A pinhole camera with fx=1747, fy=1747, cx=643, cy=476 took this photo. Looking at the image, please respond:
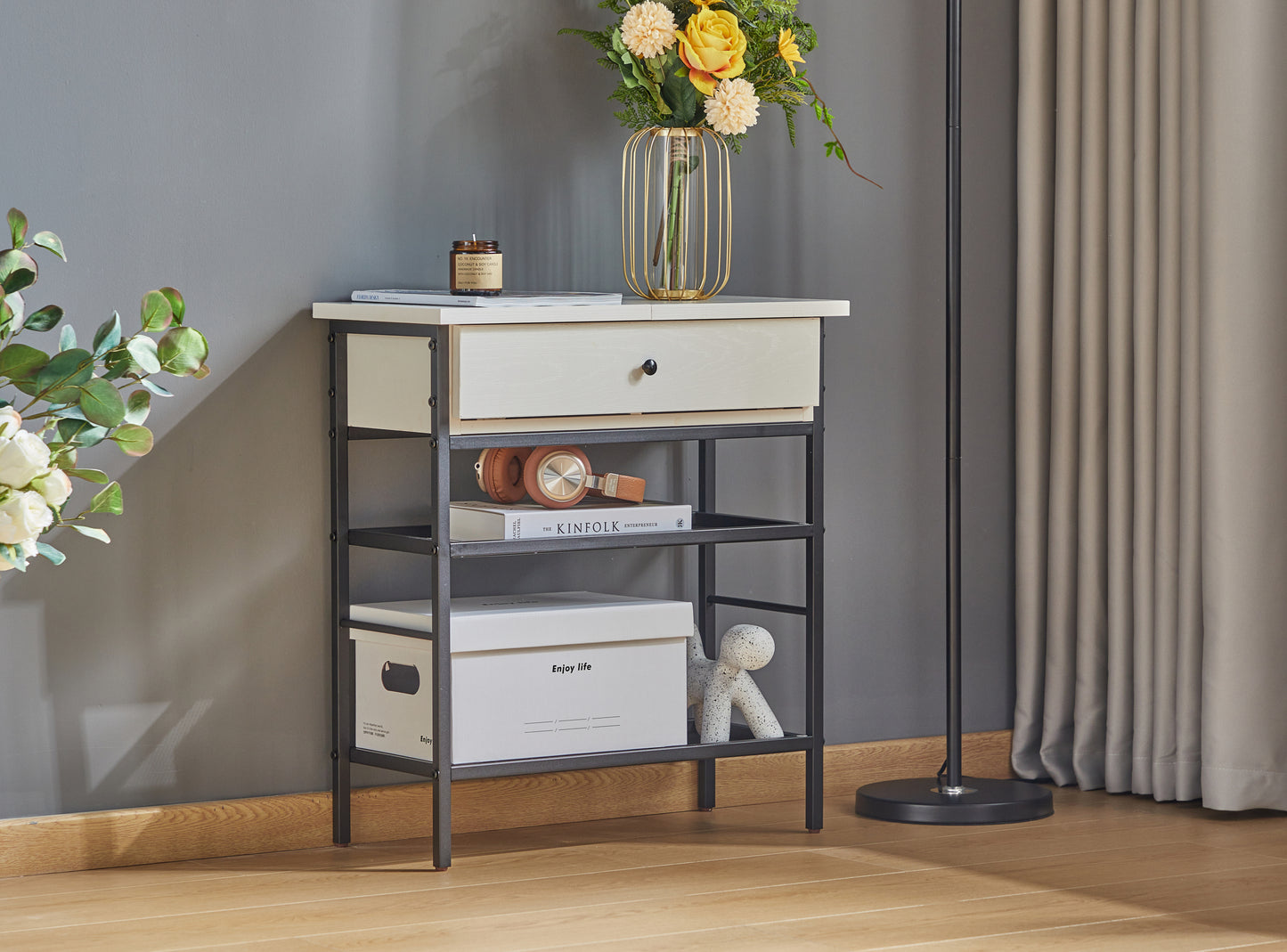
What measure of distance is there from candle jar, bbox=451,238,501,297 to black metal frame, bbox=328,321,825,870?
0.11 metres

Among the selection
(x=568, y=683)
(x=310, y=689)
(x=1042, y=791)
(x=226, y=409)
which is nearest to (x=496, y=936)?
(x=568, y=683)

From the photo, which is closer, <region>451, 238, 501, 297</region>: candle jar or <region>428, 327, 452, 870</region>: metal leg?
<region>428, 327, 452, 870</region>: metal leg

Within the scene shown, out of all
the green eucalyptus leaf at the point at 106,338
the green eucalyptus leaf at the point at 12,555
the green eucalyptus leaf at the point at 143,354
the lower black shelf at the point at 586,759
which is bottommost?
the lower black shelf at the point at 586,759

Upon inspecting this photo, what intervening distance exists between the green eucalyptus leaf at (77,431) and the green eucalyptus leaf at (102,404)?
2cm

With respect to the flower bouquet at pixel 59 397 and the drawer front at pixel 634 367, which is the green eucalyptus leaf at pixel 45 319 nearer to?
the flower bouquet at pixel 59 397

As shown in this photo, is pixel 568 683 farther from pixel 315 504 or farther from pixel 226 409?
pixel 226 409

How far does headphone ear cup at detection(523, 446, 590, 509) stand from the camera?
2455 mm

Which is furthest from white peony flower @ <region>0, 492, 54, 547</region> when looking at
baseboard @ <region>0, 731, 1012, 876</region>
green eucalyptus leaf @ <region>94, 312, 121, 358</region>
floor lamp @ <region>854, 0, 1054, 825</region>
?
floor lamp @ <region>854, 0, 1054, 825</region>

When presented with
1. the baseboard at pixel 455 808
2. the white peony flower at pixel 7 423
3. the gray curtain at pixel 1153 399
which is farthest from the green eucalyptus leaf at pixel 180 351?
the gray curtain at pixel 1153 399

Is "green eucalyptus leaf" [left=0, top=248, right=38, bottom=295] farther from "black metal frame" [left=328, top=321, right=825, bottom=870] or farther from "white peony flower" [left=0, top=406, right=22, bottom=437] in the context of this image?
"black metal frame" [left=328, top=321, right=825, bottom=870]

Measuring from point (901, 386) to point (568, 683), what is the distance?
2.90 feet

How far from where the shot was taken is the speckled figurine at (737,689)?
8.60 feet

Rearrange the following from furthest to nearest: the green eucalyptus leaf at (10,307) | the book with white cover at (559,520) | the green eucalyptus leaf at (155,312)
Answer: the book with white cover at (559,520)
the green eucalyptus leaf at (155,312)
the green eucalyptus leaf at (10,307)

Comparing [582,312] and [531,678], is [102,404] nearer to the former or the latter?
[582,312]
